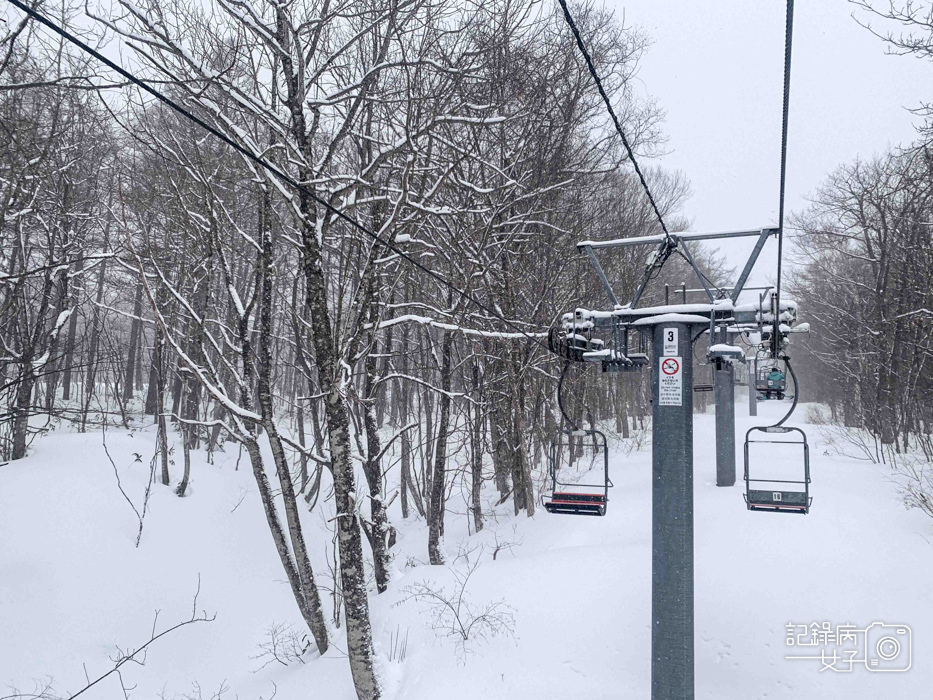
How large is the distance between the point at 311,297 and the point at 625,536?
843cm

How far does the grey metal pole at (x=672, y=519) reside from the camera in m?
7.18

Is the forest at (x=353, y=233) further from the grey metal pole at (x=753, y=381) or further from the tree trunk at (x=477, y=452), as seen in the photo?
the grey metal pole at (x=753, y=381)

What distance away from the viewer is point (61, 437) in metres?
15.2

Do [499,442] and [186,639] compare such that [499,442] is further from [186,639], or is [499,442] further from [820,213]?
[820,213]

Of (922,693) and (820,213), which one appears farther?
(820,213)

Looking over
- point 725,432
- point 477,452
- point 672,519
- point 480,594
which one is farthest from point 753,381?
point 672,519

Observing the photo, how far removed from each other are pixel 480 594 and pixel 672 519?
12.6 ft

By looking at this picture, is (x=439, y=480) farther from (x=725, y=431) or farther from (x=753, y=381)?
(x=753, y=381)

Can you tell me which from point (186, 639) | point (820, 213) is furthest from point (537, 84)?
point (820, 213)

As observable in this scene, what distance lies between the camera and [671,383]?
7543 millimetres

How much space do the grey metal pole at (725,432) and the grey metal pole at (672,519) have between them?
28.2 ft

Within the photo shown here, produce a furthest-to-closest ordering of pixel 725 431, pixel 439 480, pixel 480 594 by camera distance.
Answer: pixel 725 431 < pixel 439 480 < pixel 480 594

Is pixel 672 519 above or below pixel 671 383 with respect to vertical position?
below

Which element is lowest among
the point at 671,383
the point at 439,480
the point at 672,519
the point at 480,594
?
the point at 480,594
